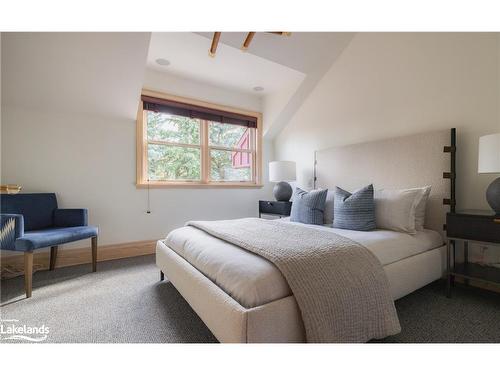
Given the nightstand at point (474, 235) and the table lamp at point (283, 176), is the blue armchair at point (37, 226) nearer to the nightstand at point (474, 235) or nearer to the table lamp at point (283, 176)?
the table lamp at point (283, 176)

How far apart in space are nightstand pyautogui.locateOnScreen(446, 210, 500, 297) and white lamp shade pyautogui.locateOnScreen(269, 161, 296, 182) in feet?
6.52

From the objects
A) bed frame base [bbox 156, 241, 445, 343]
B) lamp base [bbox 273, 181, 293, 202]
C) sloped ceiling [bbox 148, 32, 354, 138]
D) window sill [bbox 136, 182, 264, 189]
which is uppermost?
sloped ceiling [bbox 148, 32, 354, 138]

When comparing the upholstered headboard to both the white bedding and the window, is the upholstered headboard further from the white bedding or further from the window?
the window

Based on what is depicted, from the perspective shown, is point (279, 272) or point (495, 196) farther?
point (495, 196)

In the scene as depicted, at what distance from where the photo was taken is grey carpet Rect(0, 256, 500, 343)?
1355 mm

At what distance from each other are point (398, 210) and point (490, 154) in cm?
70

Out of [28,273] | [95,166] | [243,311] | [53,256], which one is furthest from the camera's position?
[95,166]

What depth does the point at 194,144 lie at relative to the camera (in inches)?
142

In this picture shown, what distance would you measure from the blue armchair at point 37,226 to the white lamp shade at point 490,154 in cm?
346

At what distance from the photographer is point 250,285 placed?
101 cm

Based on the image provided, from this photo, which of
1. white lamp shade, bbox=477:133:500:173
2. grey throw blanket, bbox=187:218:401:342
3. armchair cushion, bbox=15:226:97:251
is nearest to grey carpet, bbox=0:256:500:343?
grey throw blanket, bbox=187:218:401:342

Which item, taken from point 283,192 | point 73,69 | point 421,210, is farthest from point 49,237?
point 421,210

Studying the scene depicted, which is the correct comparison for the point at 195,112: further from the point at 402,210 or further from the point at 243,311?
the point at 243,311
